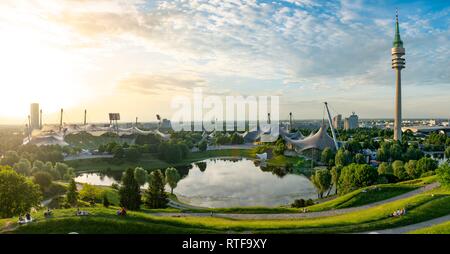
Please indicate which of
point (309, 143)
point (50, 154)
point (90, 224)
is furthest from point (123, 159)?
point (90, 224)

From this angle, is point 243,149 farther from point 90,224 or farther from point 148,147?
point 90,224

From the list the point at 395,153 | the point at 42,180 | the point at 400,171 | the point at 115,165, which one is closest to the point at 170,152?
the point at 115,165

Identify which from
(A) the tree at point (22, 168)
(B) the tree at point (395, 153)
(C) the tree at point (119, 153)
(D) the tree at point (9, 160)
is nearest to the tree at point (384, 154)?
(B) the tree at point (395, 153)

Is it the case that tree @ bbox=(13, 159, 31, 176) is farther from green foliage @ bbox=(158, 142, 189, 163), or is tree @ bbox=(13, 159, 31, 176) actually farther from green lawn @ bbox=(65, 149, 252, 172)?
green foliage @ bbox=(158, 142, 189, 163)

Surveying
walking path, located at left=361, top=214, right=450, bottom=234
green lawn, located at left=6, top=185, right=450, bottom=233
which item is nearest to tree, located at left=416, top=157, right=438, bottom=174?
green lawn, located at left=6, top=185, right=450, bottom=233

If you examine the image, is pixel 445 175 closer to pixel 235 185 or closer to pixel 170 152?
pixel 235 185
